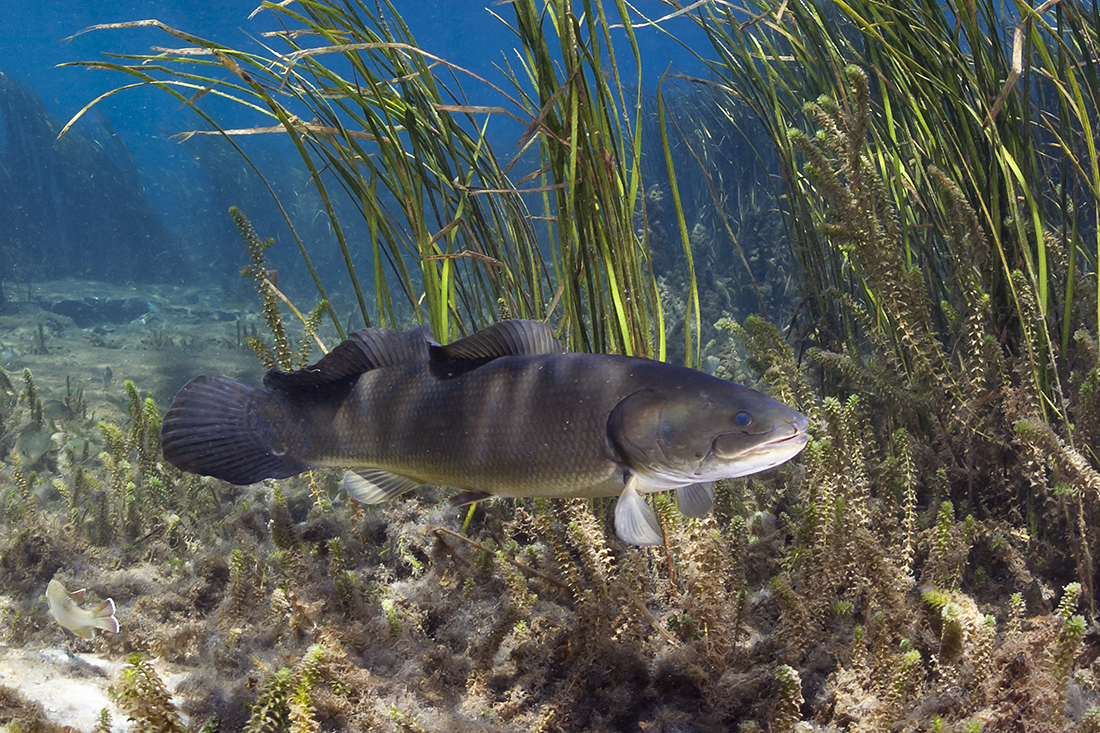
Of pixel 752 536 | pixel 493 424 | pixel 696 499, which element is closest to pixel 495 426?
pixel 493 424

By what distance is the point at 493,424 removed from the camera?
1710mm

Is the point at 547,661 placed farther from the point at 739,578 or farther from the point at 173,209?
the point at 173,209

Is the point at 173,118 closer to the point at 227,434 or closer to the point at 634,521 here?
the point at 227,434

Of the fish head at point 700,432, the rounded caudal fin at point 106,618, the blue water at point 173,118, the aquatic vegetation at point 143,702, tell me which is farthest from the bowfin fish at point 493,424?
the blue water at point 173,118

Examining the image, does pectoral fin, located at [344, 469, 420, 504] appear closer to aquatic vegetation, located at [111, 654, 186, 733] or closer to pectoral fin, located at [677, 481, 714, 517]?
aquatic vegetation, located at [111, 654, 186, 733]

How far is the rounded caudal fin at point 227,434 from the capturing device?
5.91ft

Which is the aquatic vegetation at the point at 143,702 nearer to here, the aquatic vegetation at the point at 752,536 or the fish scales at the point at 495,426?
the aquatic vegetation at the point at 752,536

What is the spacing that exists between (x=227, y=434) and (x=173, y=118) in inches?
4788

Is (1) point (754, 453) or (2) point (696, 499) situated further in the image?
(2) point (696, 499)

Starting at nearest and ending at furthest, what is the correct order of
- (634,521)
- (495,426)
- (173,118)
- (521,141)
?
(634,521) → (495,426) → (521,141) → (173,118)

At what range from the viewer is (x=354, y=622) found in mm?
2314

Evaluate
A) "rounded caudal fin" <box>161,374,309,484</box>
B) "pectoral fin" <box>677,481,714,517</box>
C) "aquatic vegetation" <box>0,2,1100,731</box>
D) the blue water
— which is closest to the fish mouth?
"pectoral fin" <box>677,481,714,517</box>

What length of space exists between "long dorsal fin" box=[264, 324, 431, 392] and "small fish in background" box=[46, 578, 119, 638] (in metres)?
1.53

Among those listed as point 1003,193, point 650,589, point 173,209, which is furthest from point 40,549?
point 173,209
